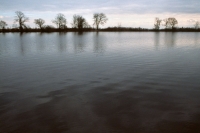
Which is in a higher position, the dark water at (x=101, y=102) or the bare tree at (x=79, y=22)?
the bare tree at (x=79, y=22)

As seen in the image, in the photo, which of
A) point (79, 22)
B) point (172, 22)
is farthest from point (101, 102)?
point (172, 22)

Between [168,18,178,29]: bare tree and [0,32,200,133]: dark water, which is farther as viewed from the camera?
[168,18,178,29]: bare tree

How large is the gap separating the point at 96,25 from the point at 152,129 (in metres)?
135

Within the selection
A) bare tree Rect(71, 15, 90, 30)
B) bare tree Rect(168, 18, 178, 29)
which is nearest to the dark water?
bare tree Rect(71, 15, 90, 30)

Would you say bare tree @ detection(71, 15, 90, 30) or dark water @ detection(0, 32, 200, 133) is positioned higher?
bare tree @ detection(71, 15, 90, 30)

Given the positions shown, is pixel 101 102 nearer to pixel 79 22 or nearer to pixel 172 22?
pixel 79 22

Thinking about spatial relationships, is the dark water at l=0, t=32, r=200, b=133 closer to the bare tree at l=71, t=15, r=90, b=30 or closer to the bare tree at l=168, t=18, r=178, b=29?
the bare tree at l=71, t=15, r=90, b=30

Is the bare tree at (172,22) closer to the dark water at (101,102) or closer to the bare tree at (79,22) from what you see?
the bare tree at (79,22)

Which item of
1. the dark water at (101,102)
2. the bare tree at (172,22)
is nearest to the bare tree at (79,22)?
the bare tree at (172,22)

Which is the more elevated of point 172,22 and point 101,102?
point 172,22

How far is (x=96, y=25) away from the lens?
135 meters

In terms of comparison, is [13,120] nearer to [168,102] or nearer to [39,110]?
[39,110]

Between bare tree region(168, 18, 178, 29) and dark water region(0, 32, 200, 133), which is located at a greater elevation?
bare tree region(168, 18, 178, 29)

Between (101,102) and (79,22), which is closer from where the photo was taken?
(101,102)
